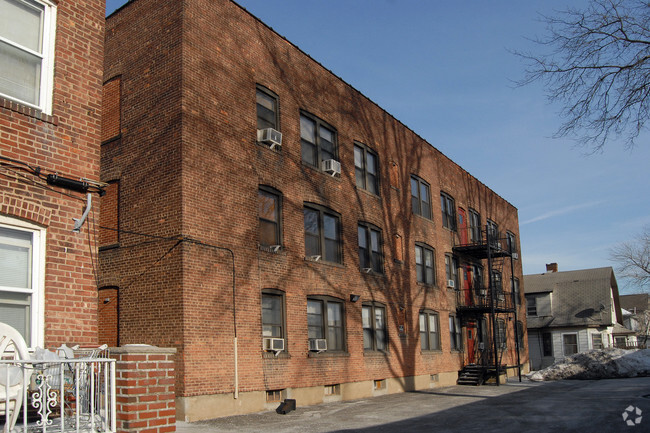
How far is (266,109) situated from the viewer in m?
17.7

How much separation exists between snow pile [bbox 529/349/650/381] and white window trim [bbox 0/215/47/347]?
26.5 metres

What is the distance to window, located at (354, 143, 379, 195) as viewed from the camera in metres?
22.2

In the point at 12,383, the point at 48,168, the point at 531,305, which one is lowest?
the point at 12,383

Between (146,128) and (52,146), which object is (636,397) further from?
(52,146)

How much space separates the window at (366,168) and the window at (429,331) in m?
6.16

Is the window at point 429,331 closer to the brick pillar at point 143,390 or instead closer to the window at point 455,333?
the window at point 455,333

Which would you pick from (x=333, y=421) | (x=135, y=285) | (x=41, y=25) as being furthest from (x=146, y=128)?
(x=333, y=421)

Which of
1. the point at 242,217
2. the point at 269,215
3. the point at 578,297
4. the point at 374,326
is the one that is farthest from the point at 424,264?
the point at 578,297

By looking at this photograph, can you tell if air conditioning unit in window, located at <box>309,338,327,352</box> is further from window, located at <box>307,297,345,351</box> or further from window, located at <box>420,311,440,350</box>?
window, located at <box>420,311,440,350</box>

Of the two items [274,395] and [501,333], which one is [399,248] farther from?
[501,333]

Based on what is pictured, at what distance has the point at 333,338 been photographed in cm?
1909

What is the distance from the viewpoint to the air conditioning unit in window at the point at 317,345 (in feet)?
57.6

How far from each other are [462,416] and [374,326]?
7.28 metres

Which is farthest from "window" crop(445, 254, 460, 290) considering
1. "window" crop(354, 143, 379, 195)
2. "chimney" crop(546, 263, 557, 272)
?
"chimney" crop(546, 263, 557, 272)
